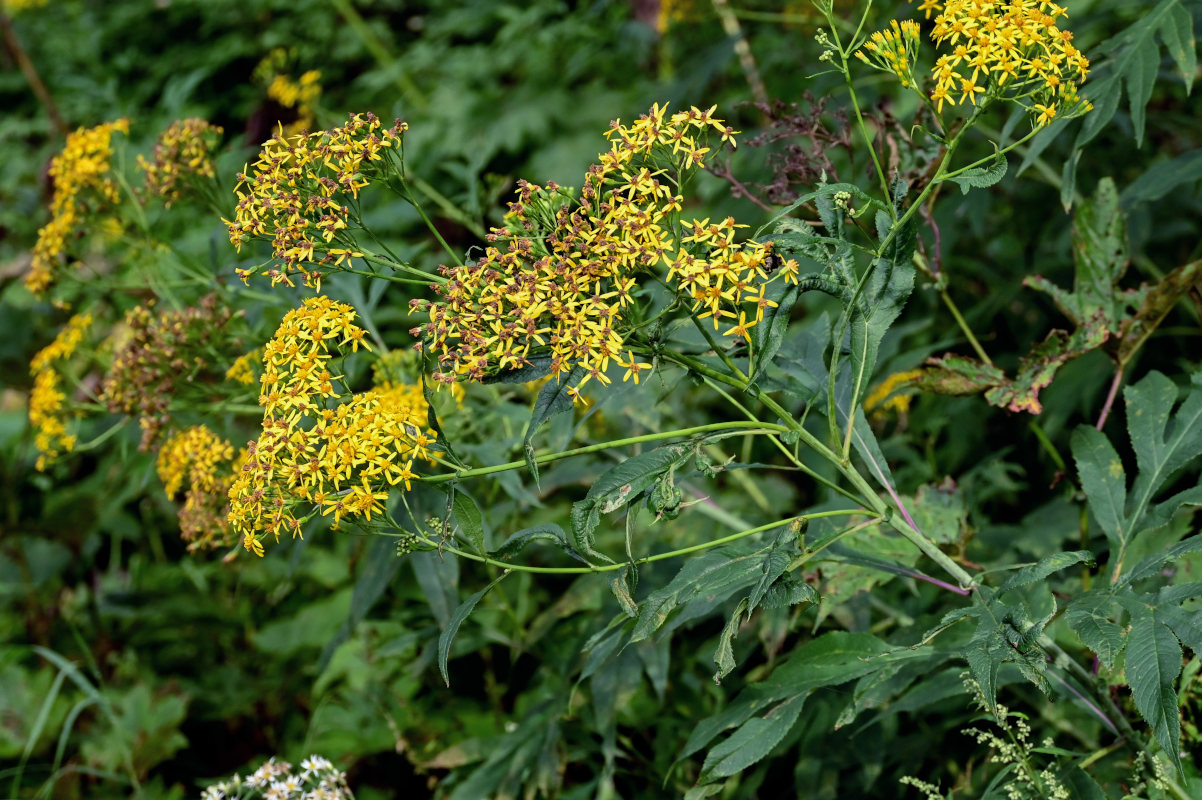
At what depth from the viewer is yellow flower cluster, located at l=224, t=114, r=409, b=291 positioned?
1.67m

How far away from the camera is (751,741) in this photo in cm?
188

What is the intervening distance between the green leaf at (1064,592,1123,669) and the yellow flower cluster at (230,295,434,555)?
104 centimetres

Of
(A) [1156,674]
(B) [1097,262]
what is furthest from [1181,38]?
(A) [1156,674]

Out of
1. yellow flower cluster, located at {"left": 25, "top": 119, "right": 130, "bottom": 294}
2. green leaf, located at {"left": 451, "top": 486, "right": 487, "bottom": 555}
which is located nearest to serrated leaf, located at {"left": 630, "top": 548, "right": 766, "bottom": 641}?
green leaf, located at {"left": 451, "top": 486, "right": 487, "bottom": 555}

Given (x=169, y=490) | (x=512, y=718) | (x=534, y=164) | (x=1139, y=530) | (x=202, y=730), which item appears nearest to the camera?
(x=1139, y=530)

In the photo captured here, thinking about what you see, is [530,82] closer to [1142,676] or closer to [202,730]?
[202,730]

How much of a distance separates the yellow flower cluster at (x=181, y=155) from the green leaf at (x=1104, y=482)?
86.7 inches

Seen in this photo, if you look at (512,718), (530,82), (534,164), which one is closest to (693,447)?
(512,718)

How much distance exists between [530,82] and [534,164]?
811mm

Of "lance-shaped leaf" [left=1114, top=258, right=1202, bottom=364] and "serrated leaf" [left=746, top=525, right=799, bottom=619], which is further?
"lance-shaped leaf" [left=1114, top=258, right=1202, bottom=364]

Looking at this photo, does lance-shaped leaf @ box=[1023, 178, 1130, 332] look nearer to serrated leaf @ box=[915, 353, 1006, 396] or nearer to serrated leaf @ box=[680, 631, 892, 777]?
serrated leaf @ box=[915, 353, 1006, 396]

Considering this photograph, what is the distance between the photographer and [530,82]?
21.7 ft

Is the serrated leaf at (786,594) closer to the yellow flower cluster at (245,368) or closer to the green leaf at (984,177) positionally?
the green leaf at (984,177)

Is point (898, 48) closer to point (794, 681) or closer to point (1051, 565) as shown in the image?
point (1051, 565)
